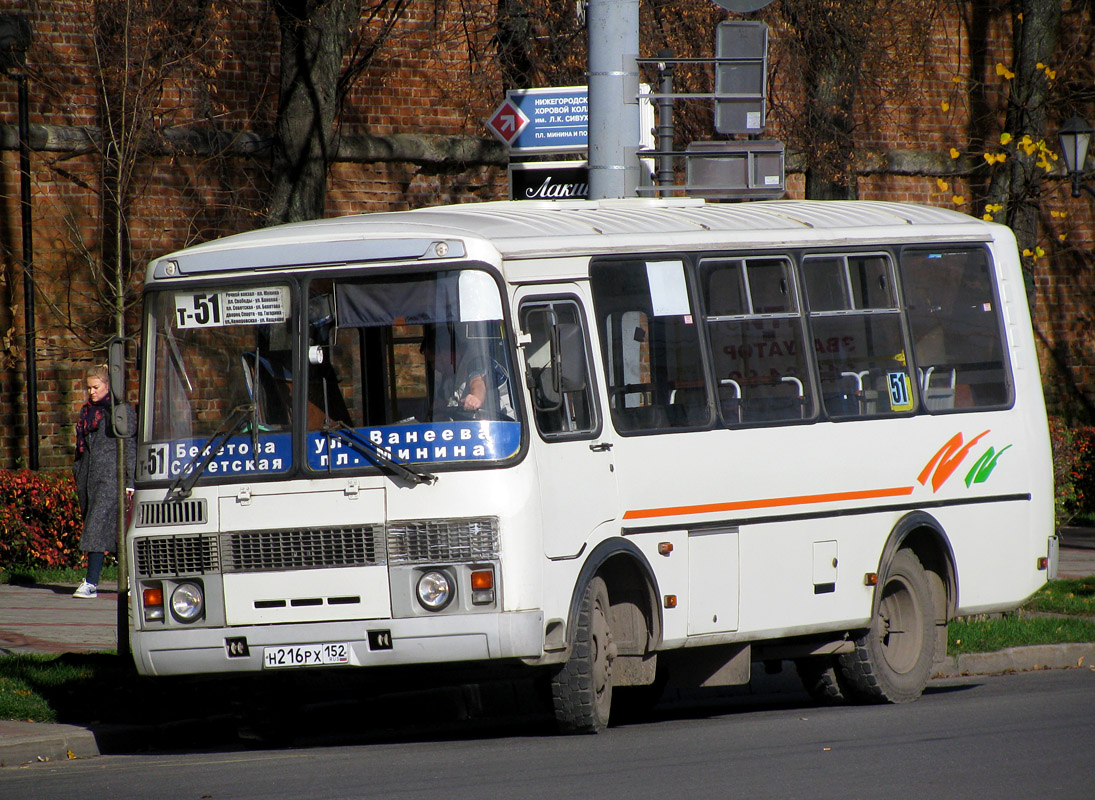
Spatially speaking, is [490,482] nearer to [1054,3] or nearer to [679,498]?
[679,498]

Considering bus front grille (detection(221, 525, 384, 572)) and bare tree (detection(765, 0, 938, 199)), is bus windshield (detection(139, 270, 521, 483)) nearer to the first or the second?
bus front grille (detection(221, 525, 384, 572))

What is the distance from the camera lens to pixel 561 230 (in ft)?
30.5

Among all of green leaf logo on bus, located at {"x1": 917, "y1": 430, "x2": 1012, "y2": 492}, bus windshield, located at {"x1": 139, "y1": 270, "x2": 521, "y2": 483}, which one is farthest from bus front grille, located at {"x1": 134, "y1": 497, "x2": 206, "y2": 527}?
green leaf logo on bus, located at {"x1": 917, "y1": 430, "x2": 1012, "y2": 492}

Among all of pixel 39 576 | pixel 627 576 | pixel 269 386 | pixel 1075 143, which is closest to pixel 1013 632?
pixel 627 576

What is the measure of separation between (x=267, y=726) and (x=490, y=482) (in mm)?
2224

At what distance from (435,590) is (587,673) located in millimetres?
955

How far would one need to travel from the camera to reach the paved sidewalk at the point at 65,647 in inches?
354

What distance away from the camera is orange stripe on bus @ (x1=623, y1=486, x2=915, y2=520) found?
922 cm

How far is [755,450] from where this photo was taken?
9781 millimetres

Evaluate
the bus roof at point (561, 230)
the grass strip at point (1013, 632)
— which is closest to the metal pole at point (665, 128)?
the bus roof at point (561, 230)

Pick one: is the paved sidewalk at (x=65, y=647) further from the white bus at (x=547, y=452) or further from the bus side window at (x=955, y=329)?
the bus side window at (x=955, y=329)

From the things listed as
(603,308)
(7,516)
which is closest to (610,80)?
(603,308)

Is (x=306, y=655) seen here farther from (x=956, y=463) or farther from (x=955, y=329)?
(x=955, y=329)

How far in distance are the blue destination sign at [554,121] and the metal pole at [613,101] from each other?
0.43 m
